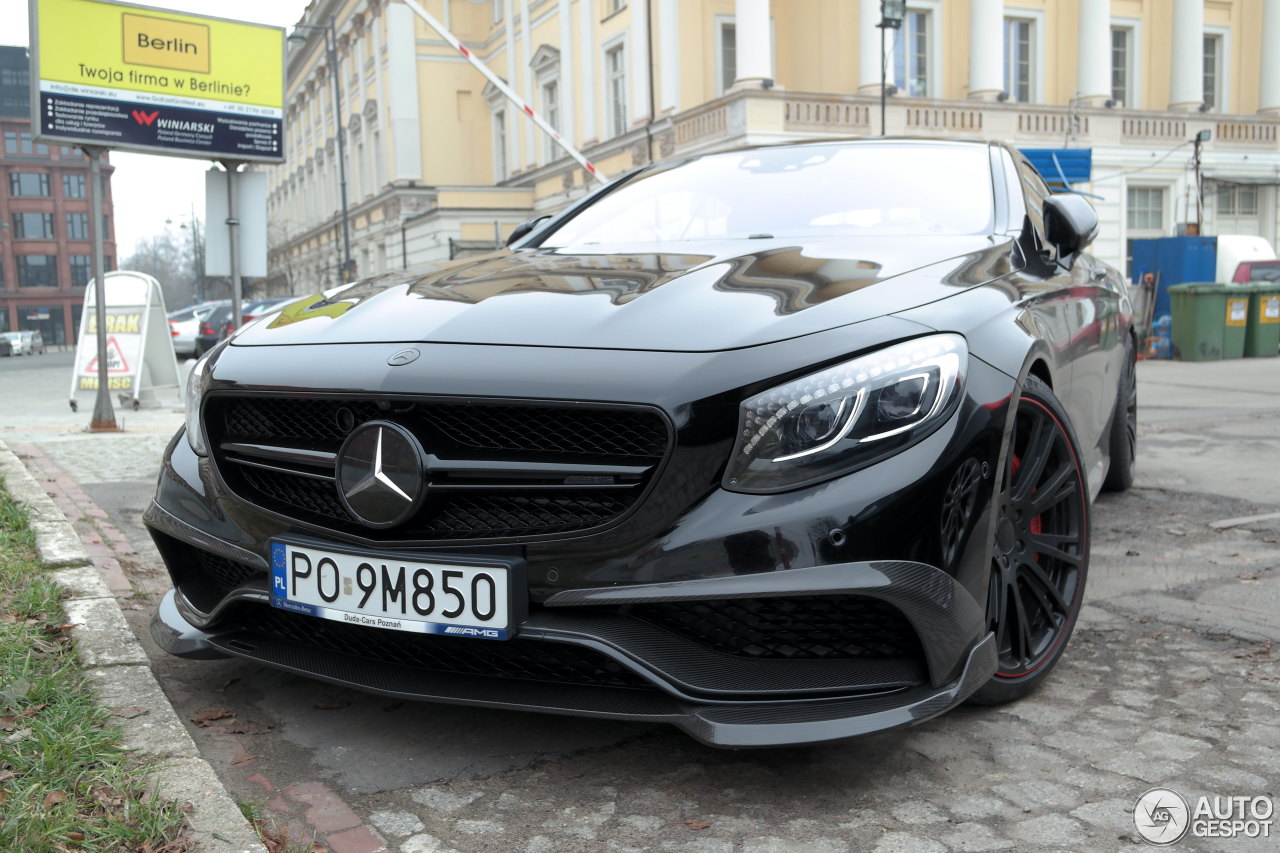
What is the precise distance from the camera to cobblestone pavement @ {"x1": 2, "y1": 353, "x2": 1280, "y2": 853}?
206 centimetres

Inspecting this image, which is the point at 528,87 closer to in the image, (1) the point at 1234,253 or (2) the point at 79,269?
(1) the point at 1234,253

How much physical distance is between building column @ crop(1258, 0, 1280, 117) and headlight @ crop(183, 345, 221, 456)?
34.9 meters

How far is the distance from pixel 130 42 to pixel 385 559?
899cm

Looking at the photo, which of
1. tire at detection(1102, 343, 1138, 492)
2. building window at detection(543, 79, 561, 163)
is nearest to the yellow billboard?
tire at detection(1102, 343, 1138, 492)

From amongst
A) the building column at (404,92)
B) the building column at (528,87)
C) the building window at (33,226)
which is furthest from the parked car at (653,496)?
the building window at (33,226)

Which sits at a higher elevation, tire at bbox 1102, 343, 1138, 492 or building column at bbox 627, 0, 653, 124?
building column at bbox 627, 0, 653, 124

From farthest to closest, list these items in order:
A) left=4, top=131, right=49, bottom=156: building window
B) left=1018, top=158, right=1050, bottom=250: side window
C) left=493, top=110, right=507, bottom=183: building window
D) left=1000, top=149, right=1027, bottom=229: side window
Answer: left=4, top=131, right=49, bottom=156: building window → left=493, top=110, right=507, bottom=183: building window → left=1018, top=158, right=1050, bottom=250: side window → left=1000, top=149, right=1027, bottom=229: side window

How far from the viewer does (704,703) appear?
206 cm

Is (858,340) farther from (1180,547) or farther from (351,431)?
(1180,547)

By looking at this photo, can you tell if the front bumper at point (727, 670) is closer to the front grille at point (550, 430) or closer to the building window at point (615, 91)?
the front grille at point (550, 430)

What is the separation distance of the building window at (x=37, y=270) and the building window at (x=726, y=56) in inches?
3251

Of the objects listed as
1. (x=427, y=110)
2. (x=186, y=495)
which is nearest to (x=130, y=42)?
(x=186, y=495)

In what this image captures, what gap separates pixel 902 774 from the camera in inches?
89.5

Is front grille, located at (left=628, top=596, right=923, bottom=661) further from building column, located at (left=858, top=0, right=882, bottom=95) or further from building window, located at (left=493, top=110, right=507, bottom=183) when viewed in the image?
building window, located at (left=493, top=110, right=507, bottom=183)
